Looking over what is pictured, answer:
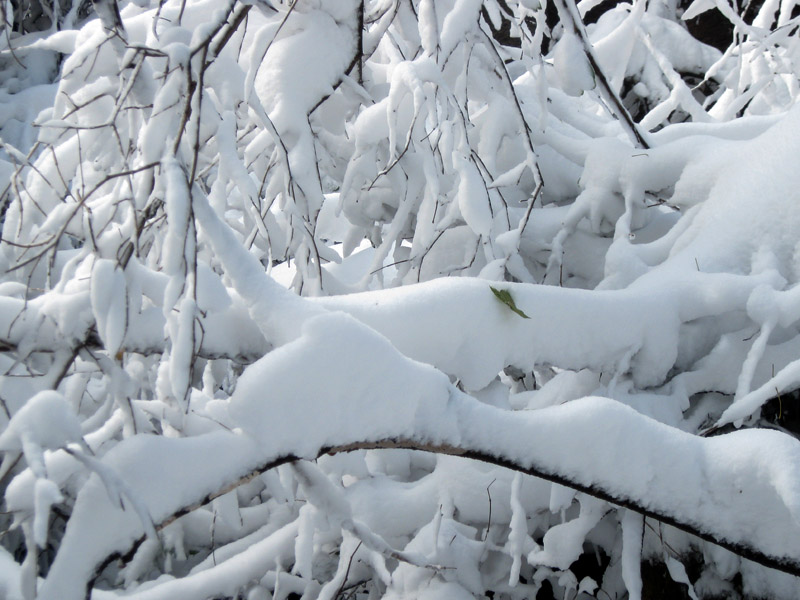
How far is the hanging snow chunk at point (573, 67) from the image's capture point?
167 centimetres

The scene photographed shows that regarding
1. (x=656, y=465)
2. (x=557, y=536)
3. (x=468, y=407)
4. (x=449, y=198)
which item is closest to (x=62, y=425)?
(x=468, y=407)

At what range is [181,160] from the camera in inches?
42.4

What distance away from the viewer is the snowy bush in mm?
1089

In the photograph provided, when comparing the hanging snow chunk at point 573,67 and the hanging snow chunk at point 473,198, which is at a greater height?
the hanging snow chunk at point 573,67

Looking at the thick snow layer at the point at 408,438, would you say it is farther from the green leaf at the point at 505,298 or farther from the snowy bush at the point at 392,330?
the green leaf at the point at 505,298

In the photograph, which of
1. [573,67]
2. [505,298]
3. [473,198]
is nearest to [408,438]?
[505,298]

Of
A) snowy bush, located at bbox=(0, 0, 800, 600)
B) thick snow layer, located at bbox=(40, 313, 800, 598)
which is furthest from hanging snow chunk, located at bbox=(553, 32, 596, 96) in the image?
thick snow layer, located at bbox=(40, 313, 800, 598)

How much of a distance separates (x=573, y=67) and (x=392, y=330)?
794mm

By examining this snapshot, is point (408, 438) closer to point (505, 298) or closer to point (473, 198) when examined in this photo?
point (505, 298)

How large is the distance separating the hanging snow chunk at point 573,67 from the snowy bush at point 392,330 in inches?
0.5

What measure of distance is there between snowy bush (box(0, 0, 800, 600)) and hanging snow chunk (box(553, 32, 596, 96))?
0.5 inches

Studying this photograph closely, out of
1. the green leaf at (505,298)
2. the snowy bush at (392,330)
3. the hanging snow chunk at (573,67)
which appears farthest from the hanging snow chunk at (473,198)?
the hanging snow chunk at (573,67)

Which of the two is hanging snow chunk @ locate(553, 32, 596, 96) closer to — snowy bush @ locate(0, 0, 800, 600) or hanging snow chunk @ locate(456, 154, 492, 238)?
snowy bush @ locate(0, 0, 800, 600)

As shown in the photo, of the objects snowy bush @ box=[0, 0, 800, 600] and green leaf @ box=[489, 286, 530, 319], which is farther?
green leaf @ box=[489, 286, 530, 319]
